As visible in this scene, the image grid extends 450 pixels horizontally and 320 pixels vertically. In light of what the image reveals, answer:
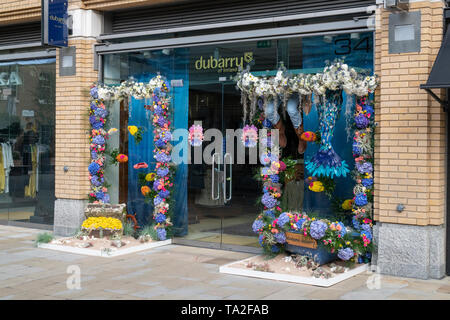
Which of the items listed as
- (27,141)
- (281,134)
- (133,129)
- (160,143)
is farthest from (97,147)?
(281,134)

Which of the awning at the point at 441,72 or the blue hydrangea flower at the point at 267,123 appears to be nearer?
the awning at the point at 441,72

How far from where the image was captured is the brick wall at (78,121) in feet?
34.3

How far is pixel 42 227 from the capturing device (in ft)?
38.2

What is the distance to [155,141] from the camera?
9625mm

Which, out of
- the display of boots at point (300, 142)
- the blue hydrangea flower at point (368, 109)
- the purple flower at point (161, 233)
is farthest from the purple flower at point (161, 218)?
the blue hydrangea flower at point (368, 109)

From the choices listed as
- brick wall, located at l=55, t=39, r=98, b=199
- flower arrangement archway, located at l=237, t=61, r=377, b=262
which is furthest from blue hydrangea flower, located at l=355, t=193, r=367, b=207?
brick wall, located at l=55, t=39, r=98, b=199

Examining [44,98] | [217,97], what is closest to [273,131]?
[217,97]

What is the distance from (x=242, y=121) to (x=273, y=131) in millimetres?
1015

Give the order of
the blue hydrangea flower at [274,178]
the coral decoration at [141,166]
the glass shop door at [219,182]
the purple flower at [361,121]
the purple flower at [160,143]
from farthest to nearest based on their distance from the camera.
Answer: the coral decoration at [141,166]
the purple flower at [160,143]
the glass shop door at [219,182]
the blue hydrangea flower at [274,178]
the purple flower at [361,121]

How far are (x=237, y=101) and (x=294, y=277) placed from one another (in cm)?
337

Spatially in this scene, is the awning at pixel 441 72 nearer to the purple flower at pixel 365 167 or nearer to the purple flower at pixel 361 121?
the purple flower at pixel 361 121

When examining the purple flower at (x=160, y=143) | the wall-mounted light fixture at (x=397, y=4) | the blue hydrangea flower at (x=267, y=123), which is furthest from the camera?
the purple flower at (x=160, y=143)

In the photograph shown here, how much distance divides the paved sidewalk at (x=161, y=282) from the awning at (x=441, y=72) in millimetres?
2435
